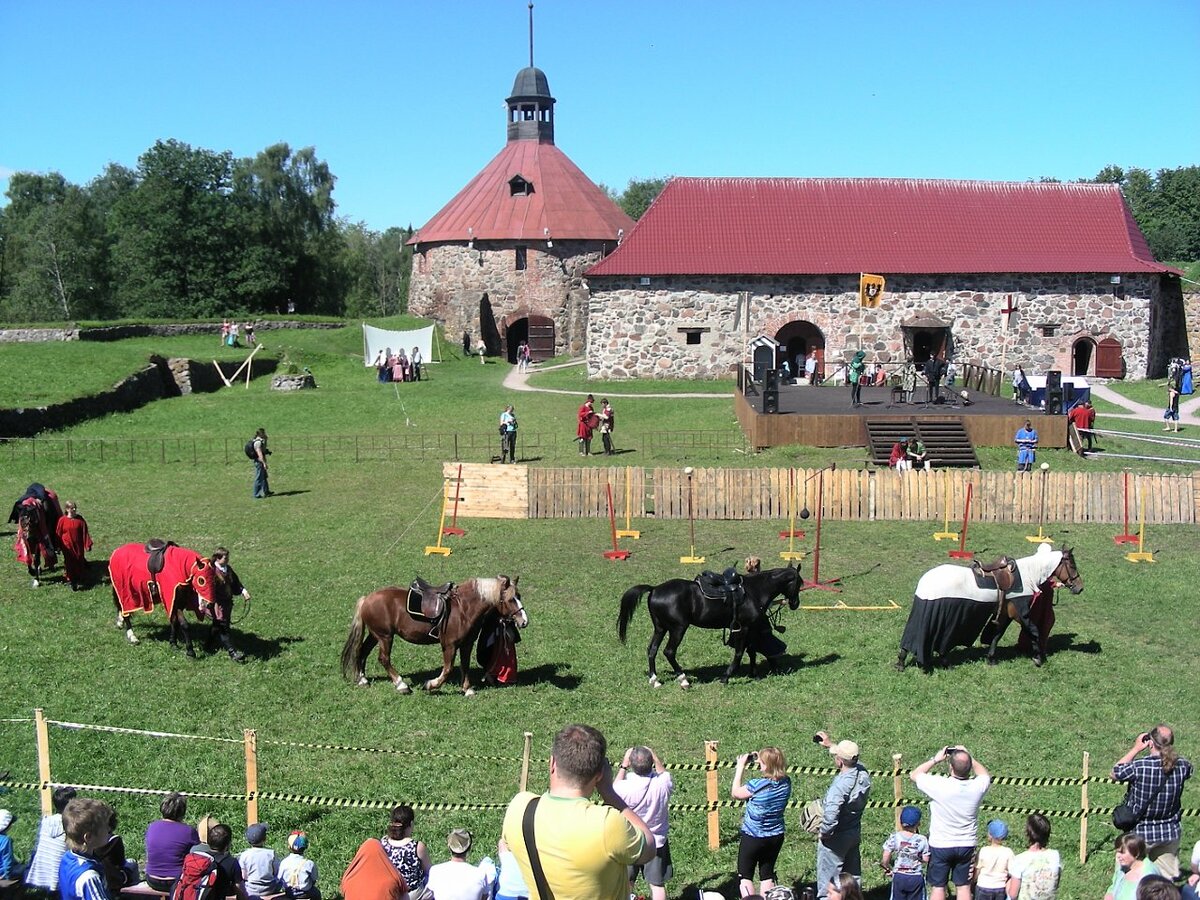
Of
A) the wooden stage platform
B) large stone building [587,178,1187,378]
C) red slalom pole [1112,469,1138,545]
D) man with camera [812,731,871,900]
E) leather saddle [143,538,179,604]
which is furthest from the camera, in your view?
large stone building [587,178,1187,378]

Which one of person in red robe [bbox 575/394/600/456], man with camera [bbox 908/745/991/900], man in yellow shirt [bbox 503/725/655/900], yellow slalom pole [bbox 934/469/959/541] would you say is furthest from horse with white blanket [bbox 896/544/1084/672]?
person in red robe [bbox 575/394/600/456]

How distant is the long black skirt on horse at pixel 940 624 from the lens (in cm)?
1339

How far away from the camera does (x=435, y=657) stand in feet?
46.7

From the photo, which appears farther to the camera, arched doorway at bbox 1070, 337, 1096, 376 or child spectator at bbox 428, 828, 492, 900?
arched doorway at bbox 1070, 337, 1096, 376

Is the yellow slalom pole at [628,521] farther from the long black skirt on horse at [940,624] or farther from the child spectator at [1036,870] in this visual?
the child spectator at [1036,870]

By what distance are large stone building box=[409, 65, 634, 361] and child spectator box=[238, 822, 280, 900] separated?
43939mm

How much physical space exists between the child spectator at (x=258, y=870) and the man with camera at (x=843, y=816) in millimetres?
3690

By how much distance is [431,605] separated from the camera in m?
12.5

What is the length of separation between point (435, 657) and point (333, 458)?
1523 cm

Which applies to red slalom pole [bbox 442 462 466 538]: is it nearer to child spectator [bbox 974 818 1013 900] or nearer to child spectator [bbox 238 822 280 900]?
child spectator [bbox 238 822 280 900]

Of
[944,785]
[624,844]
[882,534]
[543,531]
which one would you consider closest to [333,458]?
[543,531]

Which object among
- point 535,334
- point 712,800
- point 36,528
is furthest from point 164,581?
point 535,334

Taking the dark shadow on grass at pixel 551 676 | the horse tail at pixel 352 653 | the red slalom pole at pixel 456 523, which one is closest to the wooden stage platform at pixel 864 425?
the red slalom pole at pixel 456 523

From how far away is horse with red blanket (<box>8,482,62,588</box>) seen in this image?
16.5 metres
